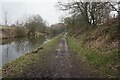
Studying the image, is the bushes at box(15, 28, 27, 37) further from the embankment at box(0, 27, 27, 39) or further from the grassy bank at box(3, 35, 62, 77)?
the grassy bank at box(3, 35, 62, 77)

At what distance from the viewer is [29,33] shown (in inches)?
3925

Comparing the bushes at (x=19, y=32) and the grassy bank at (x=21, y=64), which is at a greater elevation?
the bushes at (x=19, y=32)

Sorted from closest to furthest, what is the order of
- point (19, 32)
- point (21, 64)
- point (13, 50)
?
point (21, 64) < point (13, 50) < point (19, 32)

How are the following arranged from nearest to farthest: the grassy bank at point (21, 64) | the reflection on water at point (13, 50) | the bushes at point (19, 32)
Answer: the grassy bank at point (21, 64) → the reflection on water at point (13, 50) → the bushes at point (19, 32)

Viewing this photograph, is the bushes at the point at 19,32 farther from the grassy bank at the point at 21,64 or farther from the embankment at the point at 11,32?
the grassy bank at the point at 21,64

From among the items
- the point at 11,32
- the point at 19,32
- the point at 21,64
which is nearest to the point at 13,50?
the point at 21,64

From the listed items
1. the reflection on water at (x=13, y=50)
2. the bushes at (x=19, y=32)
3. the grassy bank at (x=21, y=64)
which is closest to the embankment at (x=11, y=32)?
the bushes at (x=19, y=32)

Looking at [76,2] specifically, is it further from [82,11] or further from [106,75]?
[106,75]

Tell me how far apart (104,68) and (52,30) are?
414 feet

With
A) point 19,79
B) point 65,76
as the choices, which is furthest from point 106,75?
point 19,79

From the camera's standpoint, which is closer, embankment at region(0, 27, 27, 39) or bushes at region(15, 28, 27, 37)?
embankment at region(0, 27, 27, 39)

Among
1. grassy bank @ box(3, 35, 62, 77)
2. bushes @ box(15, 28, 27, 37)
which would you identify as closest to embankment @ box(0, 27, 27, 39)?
bushes @ box(15, 28, 27, 37)

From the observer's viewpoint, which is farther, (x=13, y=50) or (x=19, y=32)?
(x=19, y=32)

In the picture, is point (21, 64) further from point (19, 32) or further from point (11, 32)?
point (19, 32)
